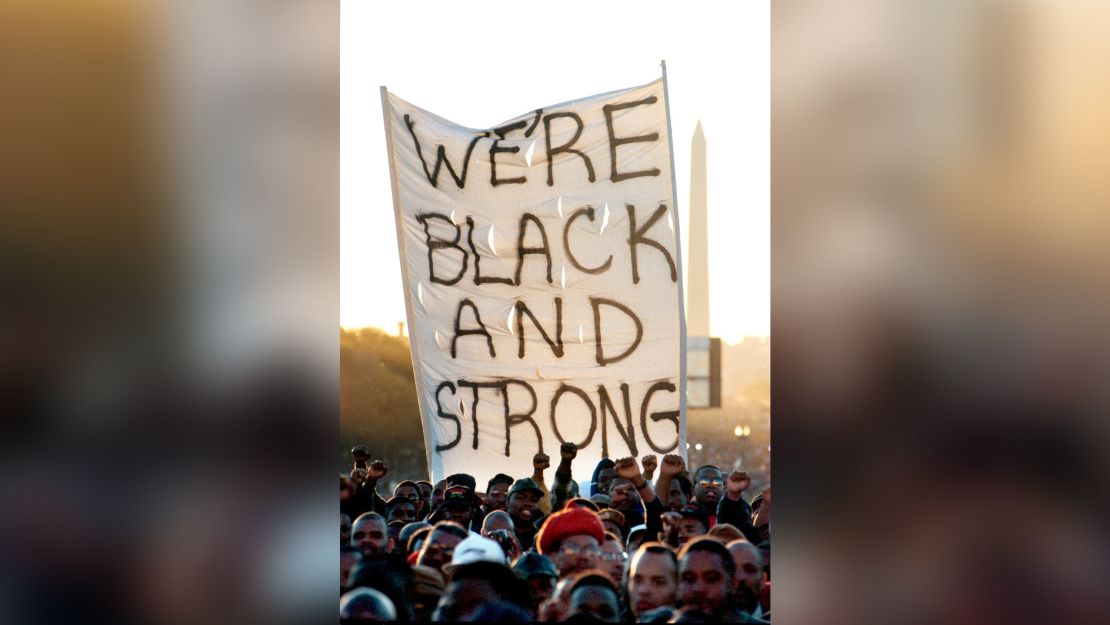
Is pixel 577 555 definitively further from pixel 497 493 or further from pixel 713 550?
pixel 497 493

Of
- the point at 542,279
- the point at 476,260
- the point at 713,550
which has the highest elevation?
the point at 476,260

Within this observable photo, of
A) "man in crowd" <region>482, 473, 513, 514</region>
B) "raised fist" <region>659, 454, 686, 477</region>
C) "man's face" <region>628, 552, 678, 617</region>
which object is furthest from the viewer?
"raised fist" <region>659, 454, 686, 477</region>

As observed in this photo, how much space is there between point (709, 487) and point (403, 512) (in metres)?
1.53

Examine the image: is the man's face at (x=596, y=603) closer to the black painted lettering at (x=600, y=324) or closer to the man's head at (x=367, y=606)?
the man's head at (x=367, y=606)

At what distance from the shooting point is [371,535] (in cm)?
411

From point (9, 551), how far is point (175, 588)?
26 cm

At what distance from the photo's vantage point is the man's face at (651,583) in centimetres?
345

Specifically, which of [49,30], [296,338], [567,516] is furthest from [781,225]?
[567,516]

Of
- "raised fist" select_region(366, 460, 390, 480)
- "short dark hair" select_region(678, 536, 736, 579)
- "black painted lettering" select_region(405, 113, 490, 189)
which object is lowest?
"raised fist" select_region(366, 460, 390, 480)

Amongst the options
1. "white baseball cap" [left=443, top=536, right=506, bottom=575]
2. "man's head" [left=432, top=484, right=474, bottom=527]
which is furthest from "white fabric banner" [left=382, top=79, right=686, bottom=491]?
"white baseball cap" [left=443, top=536, right=506, bottom=575]

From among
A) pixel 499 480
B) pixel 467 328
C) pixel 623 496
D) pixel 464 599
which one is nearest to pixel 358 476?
pixel 499 480

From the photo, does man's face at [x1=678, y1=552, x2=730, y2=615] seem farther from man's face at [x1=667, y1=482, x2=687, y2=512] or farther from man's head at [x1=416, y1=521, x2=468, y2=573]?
man's face at [x1=667, y1=482, x2=687, y2=512]

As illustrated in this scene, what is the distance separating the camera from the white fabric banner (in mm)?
6445

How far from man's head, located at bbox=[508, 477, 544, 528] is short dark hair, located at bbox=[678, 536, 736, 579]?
1.60 metres
